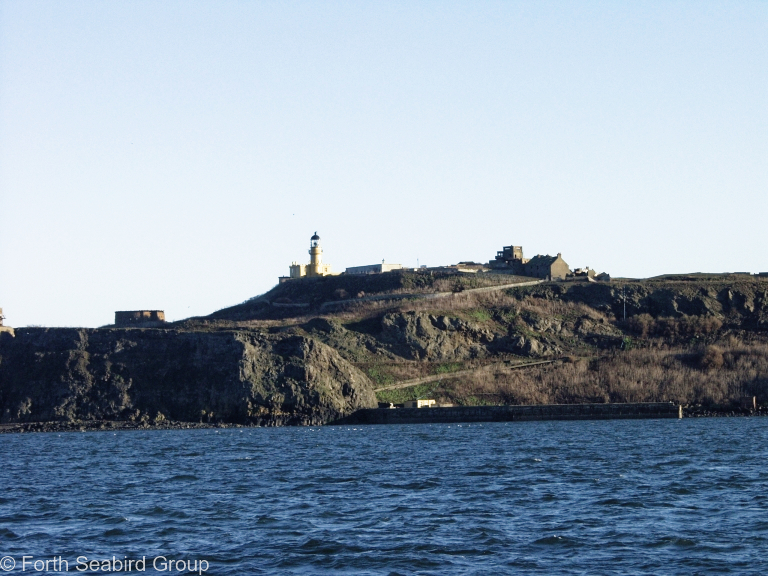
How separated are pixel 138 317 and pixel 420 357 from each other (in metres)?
39.8

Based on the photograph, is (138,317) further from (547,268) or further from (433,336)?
(547,268)

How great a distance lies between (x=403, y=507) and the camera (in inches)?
1366

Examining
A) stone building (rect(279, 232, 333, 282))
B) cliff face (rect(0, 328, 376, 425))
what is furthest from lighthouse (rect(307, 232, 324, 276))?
cliff face (rect(0, 328, 376, 425))

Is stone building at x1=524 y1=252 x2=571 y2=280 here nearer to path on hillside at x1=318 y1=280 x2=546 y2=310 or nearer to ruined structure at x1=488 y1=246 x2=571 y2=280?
ruined structure at x1=488 y1=246 x2=571 y2=280

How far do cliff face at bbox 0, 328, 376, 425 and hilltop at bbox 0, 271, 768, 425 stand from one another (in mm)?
107

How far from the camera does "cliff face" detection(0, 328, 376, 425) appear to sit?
273ft

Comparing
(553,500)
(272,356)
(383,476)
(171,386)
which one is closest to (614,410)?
(272,356)

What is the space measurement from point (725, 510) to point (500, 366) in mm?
62750

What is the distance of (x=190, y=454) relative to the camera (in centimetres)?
5697

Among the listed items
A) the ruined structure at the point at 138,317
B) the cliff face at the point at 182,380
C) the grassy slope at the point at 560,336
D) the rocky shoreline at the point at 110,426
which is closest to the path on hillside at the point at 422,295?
the grassy slope at the point at 560,336

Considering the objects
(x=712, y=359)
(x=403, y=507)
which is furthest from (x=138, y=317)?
(x=403, y=507)

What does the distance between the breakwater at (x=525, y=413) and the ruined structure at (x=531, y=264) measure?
43.3m

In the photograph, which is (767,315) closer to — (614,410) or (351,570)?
(614,410)

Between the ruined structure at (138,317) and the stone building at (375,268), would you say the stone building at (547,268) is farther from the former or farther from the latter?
the ruined structure at (138,317)
